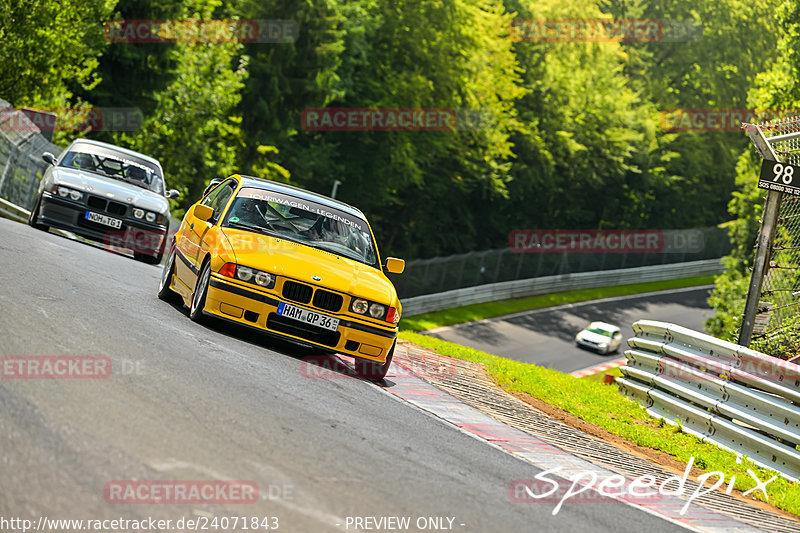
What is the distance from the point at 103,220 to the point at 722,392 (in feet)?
35.2

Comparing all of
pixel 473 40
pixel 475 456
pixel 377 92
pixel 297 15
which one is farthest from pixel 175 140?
pixel 475 456

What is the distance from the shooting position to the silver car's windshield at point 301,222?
10.4 m

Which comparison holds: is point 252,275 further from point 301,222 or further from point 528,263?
point 528,263

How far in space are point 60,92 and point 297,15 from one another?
1345cm

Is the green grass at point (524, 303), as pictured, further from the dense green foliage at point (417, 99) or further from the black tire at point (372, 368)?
the black tire at point (372, 368)

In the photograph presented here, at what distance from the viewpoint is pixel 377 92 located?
48719 mm

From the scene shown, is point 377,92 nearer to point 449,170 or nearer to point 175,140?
point 449,170

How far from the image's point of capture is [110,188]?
660 inches

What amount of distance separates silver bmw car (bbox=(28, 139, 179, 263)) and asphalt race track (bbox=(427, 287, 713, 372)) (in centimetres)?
2023
